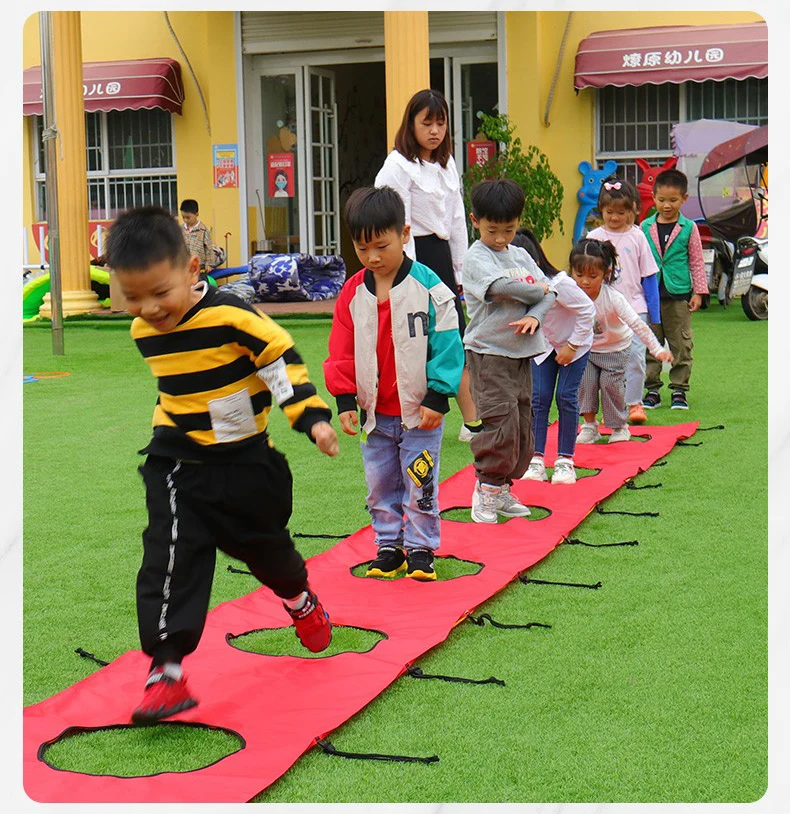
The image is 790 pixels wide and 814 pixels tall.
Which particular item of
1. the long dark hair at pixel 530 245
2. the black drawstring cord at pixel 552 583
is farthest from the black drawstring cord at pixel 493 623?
the long dark hair at pixel 530 245

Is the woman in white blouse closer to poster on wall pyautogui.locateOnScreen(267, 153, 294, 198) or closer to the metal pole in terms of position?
the metal pole

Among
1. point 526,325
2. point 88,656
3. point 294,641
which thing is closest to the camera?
point 88,656

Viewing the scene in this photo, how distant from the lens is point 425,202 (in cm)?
552

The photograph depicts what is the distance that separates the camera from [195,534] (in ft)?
9.39

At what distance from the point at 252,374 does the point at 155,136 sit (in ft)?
44.6

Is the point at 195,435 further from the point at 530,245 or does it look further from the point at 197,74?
the point at 197,74

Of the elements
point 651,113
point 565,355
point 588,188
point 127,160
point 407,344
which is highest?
point 651,113

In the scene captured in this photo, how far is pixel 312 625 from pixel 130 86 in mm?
12920

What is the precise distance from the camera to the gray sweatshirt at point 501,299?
4469 mm

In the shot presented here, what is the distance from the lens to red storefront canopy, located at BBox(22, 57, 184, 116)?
14656 millimetres

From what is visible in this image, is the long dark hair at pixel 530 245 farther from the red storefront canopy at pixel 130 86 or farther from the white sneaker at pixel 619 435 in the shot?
the red storefront canopy at pixel 130 86

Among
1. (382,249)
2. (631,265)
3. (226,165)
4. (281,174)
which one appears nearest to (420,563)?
(382,249)

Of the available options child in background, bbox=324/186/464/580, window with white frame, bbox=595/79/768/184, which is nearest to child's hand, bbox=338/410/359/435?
child in background, bbox=324/186/464/580

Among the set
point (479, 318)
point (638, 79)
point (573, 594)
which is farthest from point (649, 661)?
point (638, 79)
